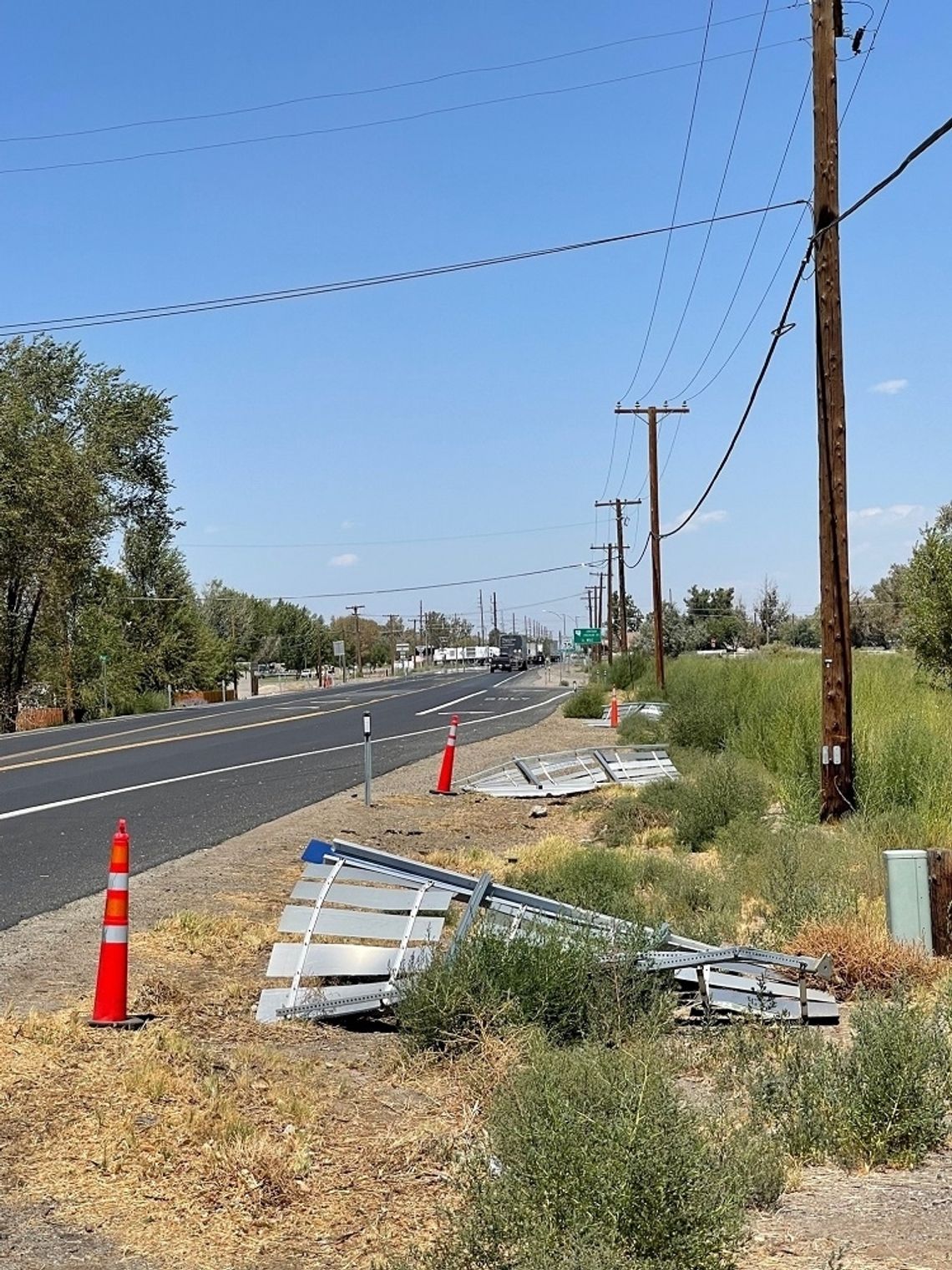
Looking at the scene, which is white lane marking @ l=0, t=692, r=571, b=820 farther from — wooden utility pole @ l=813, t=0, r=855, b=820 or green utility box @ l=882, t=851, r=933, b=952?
green utility box @ l=882, t=851, r=933, b=952

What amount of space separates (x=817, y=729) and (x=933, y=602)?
27.4 meters

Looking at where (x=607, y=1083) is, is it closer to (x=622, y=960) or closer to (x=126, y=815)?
(x=622, y=960)

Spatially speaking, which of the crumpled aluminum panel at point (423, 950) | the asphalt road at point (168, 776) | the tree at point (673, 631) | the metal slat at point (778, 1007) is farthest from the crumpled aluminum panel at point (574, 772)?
the tree at point (673, 631)

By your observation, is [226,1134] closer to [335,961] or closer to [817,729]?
[335,961]

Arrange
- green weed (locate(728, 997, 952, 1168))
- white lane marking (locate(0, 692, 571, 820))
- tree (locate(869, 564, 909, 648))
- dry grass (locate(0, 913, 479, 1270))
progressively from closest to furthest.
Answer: dry grass (locate(0, 913, 479, 1270)), green weed (locate(728, 997, 952, 1168)), white lane marking (locate(0, 692, 571, 820)), tree (locate(869, 564, 909, 648))

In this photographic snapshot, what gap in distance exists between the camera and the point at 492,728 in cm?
3834

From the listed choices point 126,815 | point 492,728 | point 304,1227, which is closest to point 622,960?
point 304,1227

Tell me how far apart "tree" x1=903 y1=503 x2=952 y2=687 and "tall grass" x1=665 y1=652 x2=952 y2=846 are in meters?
16.6

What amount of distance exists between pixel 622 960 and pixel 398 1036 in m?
1.18

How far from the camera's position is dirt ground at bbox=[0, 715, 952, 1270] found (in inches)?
182

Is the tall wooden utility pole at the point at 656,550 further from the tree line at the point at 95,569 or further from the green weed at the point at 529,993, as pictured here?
the green weed at the point at 529,993

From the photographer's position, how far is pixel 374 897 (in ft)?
26.9

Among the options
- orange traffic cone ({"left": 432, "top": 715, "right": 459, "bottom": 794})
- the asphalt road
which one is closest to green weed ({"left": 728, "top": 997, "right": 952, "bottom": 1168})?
the asphalt road

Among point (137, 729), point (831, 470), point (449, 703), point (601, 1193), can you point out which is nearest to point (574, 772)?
point (831, 470)
